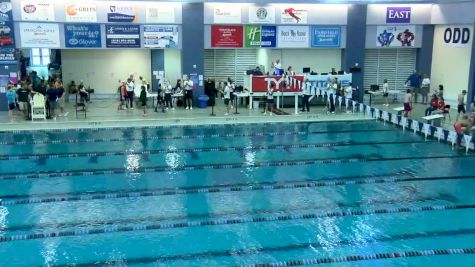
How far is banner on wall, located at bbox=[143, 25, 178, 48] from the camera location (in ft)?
64.6

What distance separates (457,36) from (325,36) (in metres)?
5.13

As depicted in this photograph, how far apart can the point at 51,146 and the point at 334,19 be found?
12.5 meters

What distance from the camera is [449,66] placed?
69.0ft

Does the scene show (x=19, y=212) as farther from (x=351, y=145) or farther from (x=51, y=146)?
(x=351, y=145)

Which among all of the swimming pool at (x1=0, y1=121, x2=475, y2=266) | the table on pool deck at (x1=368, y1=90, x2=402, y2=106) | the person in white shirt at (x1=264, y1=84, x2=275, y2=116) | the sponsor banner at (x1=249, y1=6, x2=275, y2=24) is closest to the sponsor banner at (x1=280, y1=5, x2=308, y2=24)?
the sponsor banner at (x1=249, y1=6, x2=275, y2=24)

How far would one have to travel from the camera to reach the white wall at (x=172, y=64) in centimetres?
2152

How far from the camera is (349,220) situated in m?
8.73

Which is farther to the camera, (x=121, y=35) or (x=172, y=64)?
(x=172, y=64)

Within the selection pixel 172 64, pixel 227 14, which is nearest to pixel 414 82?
pixel 227 14

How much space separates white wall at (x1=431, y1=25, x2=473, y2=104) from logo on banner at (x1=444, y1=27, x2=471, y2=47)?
0.52 feet

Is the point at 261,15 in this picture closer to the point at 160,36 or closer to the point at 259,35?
the point at 259,35

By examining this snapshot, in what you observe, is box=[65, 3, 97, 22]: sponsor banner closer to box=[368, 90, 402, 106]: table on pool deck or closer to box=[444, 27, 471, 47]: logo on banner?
box=[368, 90, 402, 106]: table on pool deck

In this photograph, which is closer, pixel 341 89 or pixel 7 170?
pixel 7 170

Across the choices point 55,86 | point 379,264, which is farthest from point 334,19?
point 379,264
